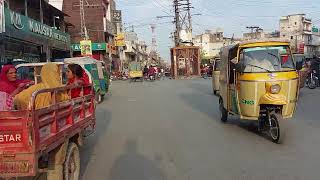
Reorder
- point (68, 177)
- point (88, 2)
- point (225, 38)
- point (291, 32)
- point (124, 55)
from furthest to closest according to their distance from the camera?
point (225, 38)
point (291, 32)
point (124, 55)
point (88, 2)
point (68, 177)

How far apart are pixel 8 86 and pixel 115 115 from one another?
8.35 meters

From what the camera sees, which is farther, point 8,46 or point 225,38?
point 225,38

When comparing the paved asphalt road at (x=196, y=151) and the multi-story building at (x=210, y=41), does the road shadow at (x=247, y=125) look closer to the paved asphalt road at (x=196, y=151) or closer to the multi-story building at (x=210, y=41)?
the paved asphalt road at (x=196, y=151)

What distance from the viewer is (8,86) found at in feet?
23.8

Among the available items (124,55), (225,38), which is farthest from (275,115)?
(225,38)

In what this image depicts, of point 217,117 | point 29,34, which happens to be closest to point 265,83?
point 217,117

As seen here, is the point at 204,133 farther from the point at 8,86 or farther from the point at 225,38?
the point at 225,38

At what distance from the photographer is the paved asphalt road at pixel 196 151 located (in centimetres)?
700

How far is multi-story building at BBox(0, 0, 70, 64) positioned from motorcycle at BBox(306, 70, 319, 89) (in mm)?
15115

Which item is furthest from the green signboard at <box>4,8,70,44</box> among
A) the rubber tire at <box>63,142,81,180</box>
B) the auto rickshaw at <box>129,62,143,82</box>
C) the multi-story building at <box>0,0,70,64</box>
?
the rubber tire at <box>63,142,81,180</box>

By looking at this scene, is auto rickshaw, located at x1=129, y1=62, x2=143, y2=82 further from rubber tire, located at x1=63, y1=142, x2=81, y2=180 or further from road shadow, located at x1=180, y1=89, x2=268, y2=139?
rubber tire, located at x1=63, y1=142, x2=81, y2=180

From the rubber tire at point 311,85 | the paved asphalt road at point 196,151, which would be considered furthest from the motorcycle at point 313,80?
the paved asphalt road at point 196,151

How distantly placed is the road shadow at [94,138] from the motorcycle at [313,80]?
1234cm

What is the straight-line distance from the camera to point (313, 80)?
79.6ft
